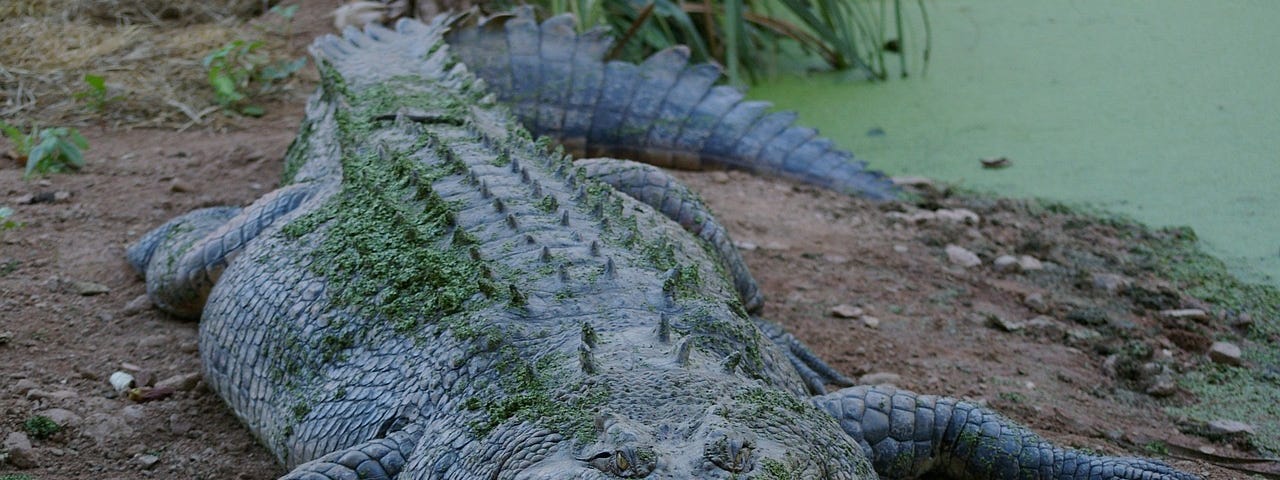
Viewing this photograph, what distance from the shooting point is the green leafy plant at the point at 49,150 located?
4930mm

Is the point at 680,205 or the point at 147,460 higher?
the point at 680,205

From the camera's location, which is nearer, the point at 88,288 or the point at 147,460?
the point at 147,460

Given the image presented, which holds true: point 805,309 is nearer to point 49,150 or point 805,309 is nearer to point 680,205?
point 680,205

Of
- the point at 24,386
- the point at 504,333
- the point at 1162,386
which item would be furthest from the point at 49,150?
the point at 1162,386

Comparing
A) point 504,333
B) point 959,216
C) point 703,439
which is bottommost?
point 959,216

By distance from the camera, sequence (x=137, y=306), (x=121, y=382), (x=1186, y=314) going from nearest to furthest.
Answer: (x=121, y=382) < (x=137, y=306) < (x=1186, y=314)

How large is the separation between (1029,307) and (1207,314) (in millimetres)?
589

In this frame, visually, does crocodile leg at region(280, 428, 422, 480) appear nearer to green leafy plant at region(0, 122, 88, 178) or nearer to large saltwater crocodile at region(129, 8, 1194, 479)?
large saltwater crocodile at region(129, 8, 1194, 479)

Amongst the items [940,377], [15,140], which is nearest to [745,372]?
[940,377]

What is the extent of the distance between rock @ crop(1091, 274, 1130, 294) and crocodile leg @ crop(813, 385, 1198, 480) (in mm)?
1469

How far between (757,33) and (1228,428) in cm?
464

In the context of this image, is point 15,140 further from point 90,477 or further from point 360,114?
point 90,477

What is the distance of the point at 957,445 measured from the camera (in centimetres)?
304

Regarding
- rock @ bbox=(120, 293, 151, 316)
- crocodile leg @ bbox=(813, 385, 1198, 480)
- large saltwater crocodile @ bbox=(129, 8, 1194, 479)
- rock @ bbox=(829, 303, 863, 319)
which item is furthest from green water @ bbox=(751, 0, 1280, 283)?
rock @ bbox=(120, 293, 151, 316)
